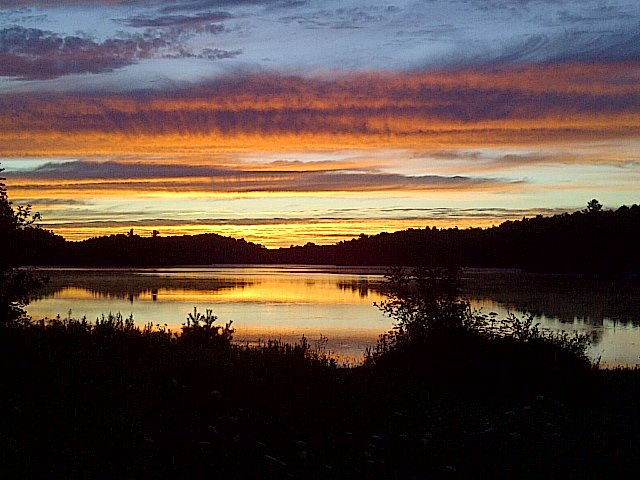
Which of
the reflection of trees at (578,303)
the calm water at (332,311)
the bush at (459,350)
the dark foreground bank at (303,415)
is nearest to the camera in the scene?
the dark foreground bank at (303,415)

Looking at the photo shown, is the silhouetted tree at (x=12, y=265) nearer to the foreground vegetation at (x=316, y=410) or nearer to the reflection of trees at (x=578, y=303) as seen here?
the foreground vegetation at (x=316, y=410)

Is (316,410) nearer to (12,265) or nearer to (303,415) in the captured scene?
(303,415)

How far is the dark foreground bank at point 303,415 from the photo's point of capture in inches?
301

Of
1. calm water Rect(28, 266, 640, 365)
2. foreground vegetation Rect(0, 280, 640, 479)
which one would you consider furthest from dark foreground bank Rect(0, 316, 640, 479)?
calm water Rect(28, 266, 640, 365)

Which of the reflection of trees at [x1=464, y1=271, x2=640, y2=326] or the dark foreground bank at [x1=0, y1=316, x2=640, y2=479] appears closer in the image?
the dark foreground bank at [x1=0, y1=316, x2=640, y2=479]

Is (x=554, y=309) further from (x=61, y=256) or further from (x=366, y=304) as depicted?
(x=61, y=256)

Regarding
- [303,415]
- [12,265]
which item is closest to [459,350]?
[303,415]

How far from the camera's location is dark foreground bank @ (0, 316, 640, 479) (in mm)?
7637

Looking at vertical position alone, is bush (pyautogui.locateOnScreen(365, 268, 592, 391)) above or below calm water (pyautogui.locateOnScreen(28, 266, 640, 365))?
above

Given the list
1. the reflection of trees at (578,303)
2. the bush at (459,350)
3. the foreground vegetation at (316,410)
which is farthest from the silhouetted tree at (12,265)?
the reflection of trees at (578,303)

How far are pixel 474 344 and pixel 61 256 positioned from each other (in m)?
113

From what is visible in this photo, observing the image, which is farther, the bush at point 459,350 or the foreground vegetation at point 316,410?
the bush at point 459,350

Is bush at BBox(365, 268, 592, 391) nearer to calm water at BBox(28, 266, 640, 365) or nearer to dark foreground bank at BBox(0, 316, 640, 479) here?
dark foreground bank at BBox(0, 316, 640, 479)

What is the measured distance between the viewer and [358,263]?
153875 millimetres
